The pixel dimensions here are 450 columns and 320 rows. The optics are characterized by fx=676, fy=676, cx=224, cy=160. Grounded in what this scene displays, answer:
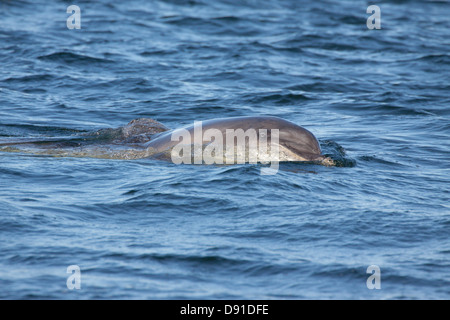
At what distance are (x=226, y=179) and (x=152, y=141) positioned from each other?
183 cm

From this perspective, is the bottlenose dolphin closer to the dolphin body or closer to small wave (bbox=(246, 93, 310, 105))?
the dolphin body

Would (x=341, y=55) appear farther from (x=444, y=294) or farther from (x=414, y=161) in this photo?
(x=444, y=294)

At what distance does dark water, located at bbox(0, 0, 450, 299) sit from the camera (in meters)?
5.25

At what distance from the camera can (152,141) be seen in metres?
9.15

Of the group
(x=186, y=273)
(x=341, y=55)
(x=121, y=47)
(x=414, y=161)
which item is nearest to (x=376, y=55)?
(x=341, y=55)

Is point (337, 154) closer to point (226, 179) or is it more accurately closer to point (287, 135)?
point (287, 135)

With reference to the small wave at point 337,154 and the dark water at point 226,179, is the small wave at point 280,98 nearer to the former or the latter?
the dark water at point 226,179

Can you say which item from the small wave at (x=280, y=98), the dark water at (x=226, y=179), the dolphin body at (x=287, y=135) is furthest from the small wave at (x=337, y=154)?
the small wave at (x=280, y=98)

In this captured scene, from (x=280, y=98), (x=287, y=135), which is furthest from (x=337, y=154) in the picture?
(x=280, y=98)

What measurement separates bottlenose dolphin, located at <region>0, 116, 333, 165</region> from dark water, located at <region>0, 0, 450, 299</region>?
24 centimetres

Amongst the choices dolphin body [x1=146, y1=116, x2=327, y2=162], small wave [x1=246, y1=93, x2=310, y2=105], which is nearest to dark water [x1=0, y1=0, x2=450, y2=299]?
small wave [x1=246, y1=93, x2=310, y2=105]

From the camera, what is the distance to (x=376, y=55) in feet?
59.4

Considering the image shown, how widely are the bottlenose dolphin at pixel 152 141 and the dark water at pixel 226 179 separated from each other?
0.24 m

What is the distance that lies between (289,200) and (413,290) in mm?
2236
